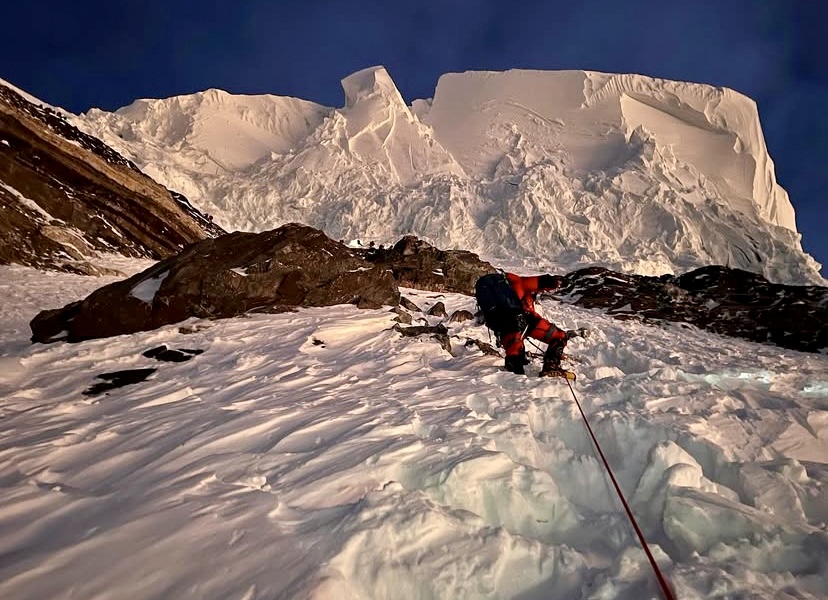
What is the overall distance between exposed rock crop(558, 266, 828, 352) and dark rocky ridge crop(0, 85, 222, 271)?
20634 mm

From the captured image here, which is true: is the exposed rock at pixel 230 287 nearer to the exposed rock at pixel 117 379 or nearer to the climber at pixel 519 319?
the exposed rock at pixel 117 379

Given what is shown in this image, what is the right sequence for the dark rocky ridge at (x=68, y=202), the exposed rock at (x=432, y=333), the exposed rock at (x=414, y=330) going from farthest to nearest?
the dark rocky ridge at (x=68, y=202)
the exposed rock at (x=414, y=330)
the exposed rock at (x=432, y=333)

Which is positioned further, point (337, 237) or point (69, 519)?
point (337, 237)

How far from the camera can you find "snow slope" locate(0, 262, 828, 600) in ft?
5.14

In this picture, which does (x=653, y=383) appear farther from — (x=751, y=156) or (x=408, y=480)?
(x=751, y=156)

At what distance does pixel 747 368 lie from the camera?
592 cm

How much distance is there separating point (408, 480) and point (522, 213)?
45413 millimetres

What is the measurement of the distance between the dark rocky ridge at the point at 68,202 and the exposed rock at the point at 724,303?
67.7ft

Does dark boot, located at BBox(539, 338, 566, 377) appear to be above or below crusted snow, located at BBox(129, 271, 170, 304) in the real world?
below

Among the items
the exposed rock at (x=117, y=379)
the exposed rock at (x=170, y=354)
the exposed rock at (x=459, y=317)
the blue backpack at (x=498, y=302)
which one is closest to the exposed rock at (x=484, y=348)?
the blue backpack at (x=498, y=302)

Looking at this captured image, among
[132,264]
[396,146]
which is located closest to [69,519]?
[132,264]

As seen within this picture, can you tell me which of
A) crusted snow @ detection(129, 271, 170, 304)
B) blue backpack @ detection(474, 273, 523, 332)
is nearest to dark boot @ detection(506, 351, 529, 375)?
blue backpack @ detection(474, 273, 523, 332)

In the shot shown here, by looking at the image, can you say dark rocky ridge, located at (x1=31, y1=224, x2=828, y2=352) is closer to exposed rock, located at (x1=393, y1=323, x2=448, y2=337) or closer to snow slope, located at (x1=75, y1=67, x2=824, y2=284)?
exposed rock, located at (x1=393, y1=323, x2=448, y2=337)

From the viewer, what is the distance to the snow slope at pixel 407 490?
157 cm
